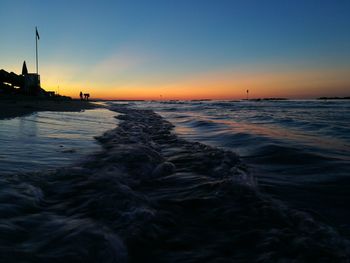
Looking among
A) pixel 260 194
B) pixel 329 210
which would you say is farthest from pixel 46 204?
pixel 329 210

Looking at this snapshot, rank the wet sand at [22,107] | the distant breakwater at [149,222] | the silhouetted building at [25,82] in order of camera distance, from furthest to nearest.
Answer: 1. the silhouetted building at [25,82]
2. the wet sand at [22,107]
3. the distant breakwater at [149,222]

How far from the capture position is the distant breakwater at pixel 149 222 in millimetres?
1958

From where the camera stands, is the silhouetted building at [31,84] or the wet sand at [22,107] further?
the silhouetted building at [31,84]

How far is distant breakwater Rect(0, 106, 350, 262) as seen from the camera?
1958 millimetres

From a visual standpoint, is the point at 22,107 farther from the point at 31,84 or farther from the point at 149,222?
the point at 31,84

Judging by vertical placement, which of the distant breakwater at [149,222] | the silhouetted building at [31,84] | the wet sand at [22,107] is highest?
the silhouetted building at [31,84]

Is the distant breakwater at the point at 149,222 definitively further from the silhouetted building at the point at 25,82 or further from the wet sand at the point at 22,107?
the silhouetted building at the point at 25,82

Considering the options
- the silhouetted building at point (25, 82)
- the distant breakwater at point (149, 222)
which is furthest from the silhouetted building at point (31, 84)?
the distant breakwater at point (149, 222)

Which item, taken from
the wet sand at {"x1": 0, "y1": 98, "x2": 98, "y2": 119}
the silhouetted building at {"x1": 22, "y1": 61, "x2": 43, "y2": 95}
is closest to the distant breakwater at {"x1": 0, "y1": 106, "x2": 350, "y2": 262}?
the wet sand at {"x1": 0, "y1": 98, "x2": 98, "y2": 119}

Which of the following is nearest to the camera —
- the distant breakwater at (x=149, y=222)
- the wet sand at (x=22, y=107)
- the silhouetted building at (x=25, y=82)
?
the distant breakwater at (x=149, y=222)

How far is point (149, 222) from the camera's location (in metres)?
2.44

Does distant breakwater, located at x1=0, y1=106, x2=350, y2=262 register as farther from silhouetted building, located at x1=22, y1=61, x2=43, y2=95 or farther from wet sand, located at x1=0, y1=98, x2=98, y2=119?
silhouetted building, located at x1=22, y1=61, x2=43, y2=95

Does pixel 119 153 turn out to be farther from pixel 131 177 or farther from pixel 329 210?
pixel 329 210

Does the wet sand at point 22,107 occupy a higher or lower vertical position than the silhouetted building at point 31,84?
lower
